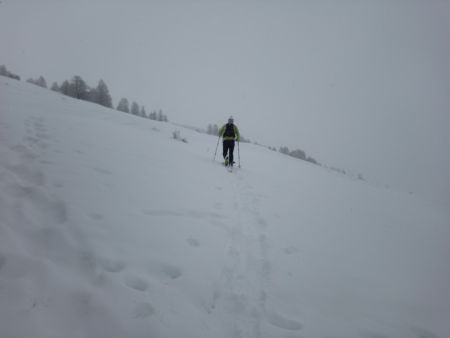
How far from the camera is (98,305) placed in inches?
95.3

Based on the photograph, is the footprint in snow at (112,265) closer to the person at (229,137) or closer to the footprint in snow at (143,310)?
the footprint in snow at (143,310)

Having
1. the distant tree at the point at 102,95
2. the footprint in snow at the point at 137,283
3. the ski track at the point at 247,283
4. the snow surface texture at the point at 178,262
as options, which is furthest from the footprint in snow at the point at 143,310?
the distant tree at the point at 102,95

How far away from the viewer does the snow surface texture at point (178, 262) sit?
248 cm

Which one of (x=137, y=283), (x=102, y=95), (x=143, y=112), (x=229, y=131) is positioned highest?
(x=102, y=95)

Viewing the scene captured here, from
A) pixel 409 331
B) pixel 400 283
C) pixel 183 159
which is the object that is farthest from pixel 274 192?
pixel 409 331

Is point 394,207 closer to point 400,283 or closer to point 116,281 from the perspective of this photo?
point 400,283

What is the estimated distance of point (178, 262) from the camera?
3.45 meters

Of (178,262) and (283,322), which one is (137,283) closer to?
(178,262)

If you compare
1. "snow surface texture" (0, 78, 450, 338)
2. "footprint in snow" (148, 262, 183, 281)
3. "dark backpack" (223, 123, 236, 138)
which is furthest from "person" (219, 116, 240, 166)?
"footprint in snow" (148, 262, 183, 281)

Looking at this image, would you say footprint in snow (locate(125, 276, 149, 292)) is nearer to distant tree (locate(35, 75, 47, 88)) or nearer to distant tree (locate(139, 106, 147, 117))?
distant tree (locate(139, 106, 147, 117))

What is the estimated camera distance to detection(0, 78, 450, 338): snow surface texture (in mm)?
2479

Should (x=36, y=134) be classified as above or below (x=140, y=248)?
above

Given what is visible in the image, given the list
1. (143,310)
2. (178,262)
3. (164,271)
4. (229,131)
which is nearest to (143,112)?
(229,131)

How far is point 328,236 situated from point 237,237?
2.77 m
